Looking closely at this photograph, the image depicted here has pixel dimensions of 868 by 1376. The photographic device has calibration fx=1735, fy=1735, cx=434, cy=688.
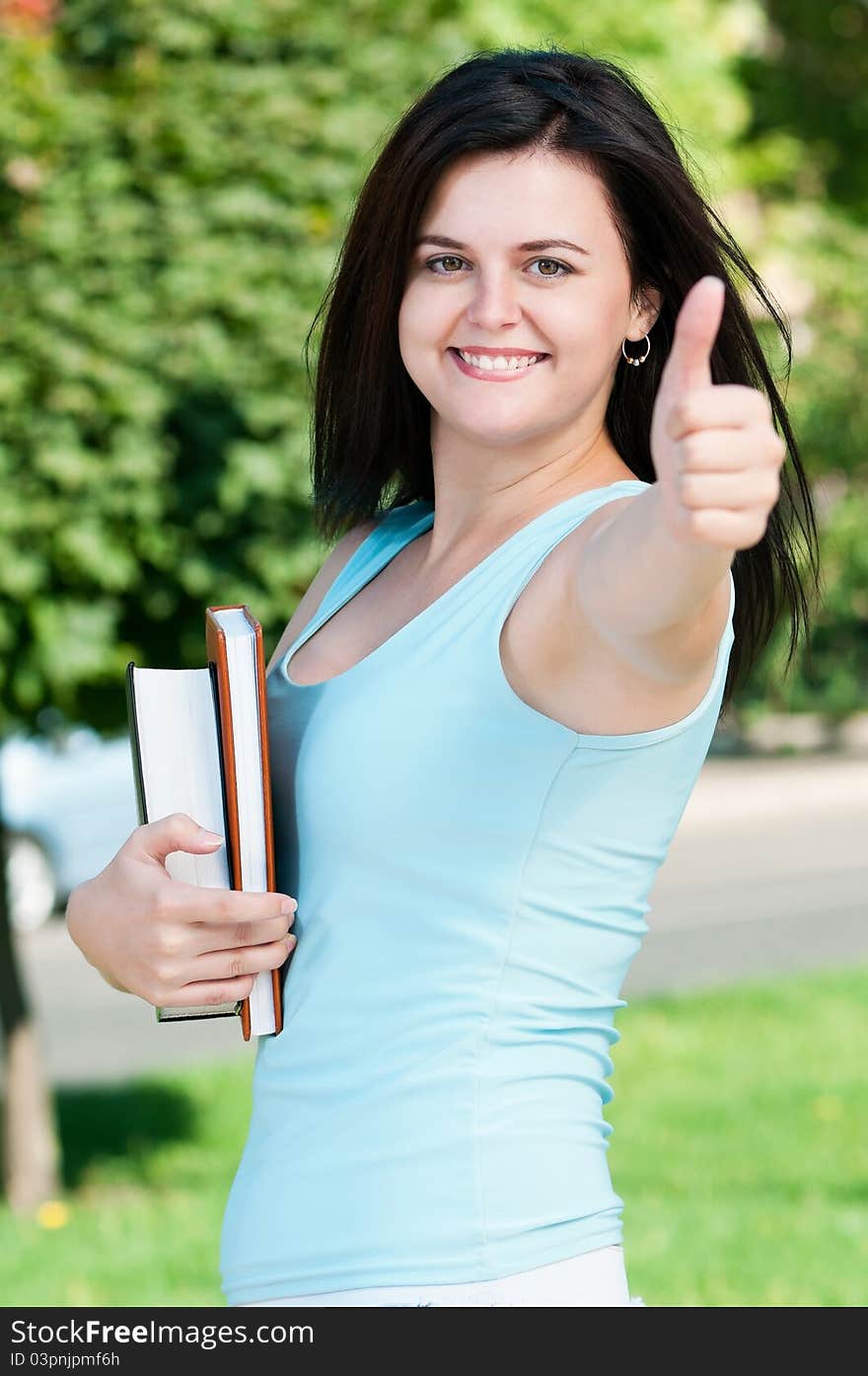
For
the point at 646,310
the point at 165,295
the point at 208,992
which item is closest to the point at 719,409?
the point at 646,310

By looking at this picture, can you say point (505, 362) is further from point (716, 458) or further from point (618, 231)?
point (716, 458)

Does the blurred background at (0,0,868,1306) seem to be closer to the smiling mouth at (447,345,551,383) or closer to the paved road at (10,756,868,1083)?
the smiling mouth at (447,345,551,383)

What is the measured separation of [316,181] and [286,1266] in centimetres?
290

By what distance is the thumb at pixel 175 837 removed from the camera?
1.40 m

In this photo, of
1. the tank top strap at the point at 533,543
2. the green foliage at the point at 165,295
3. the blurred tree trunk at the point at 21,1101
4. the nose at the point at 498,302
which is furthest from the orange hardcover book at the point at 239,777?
the blurred tree trunk at the point at 21,1101

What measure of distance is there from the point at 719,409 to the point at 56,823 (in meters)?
9.24

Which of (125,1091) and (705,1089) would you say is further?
(125,1091)

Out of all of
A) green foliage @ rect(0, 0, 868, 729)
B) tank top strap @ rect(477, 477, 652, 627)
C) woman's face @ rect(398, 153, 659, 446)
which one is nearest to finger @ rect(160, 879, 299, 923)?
tank top strap @ rect(477, 477, 652, 627)

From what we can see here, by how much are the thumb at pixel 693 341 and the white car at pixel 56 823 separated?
8788mm

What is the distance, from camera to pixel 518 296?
1407mm

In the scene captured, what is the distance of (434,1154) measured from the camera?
1.35 meters

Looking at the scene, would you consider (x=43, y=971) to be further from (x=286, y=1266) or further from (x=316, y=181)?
(x=286, y=1266)

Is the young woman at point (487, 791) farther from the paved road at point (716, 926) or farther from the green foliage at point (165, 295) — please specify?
the paved road at point (716, 926)
